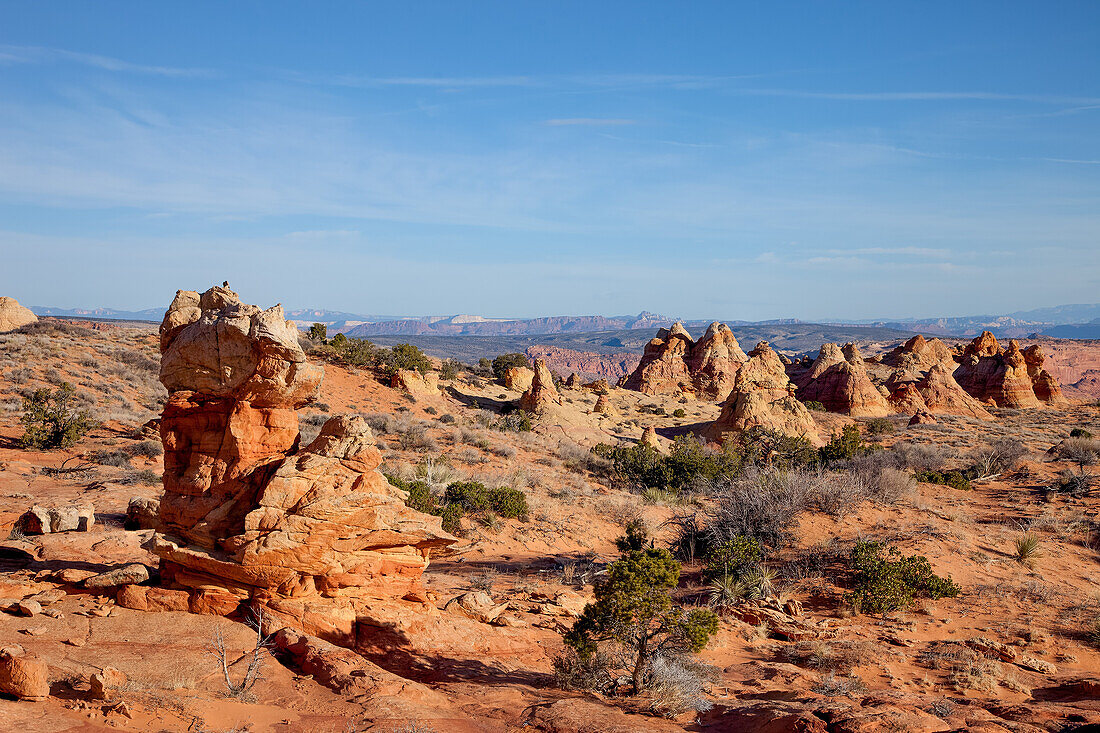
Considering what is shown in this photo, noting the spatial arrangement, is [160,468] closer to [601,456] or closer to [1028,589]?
[601,456]

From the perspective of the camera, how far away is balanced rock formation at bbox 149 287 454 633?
8008mm

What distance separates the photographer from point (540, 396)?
3566cm

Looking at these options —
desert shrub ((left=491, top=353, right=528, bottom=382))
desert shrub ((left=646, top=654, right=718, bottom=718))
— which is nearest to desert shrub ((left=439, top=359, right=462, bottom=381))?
desert shrub ((left=491, top=353, right=528, bottom=382))

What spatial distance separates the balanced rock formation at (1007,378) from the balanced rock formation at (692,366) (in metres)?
17.3

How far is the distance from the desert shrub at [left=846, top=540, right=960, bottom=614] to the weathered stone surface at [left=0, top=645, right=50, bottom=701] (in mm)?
11542

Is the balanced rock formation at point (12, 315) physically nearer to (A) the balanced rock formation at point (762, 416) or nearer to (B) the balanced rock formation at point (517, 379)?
(B) the balanced rock formation at point (517, 379)

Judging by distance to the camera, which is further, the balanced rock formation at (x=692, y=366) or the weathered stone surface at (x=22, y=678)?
the balanced rock formation at (x=692, y=366)

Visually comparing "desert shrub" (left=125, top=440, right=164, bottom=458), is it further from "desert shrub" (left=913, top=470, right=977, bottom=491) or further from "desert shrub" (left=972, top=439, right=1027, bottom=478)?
"desert shrub" (left=972, top=439, right=1027, bottom=478)

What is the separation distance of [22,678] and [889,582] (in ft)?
40.0

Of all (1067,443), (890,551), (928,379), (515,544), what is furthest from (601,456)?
(928,379)

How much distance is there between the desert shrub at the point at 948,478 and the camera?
65.5 ft

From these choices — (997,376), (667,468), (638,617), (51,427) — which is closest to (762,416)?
(667,468)

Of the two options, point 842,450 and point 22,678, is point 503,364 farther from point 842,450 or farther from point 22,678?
point 22,678

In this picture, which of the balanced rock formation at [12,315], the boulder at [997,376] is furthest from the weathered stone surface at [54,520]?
the boulder at [997,376]
